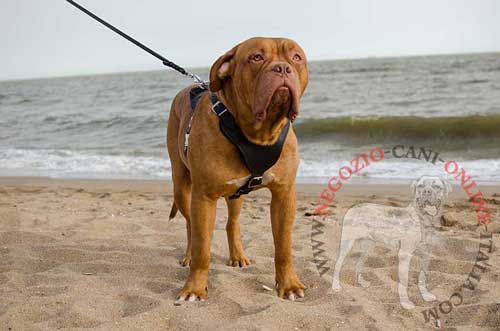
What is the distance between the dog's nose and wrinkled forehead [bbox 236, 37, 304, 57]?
14 cm

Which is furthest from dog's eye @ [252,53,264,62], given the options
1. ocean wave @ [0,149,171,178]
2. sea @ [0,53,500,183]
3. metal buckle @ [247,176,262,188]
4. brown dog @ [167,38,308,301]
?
ocean wave @ [0,149,171,178]

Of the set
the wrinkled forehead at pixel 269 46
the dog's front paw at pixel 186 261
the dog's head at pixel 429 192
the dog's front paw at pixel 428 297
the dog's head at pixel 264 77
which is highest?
the wrinkled forehead at pixel 269 46

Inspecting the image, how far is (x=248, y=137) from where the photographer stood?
10.4ft

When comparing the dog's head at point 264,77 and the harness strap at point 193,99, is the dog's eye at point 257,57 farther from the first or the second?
the harness strap at point 193,99

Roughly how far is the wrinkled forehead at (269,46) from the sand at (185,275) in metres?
1.43

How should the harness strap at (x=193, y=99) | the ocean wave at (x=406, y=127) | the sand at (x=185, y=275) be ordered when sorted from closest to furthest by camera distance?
1. the sand at (x=185, y=275)
2. the harness strap at (x=193, y=99)
3. the ocean wave at (x=406, y=127)

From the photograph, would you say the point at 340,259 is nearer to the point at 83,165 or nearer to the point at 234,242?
the point at 234,242

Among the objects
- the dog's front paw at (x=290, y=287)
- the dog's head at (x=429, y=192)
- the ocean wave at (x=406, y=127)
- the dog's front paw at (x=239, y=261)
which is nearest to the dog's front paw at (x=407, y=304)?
the dog's front paw at (x=290, y=287)

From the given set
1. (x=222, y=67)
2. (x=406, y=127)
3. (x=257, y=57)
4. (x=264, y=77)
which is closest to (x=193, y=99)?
(x=222, y=67)

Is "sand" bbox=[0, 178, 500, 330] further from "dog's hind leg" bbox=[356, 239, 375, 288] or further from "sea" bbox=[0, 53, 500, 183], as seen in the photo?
"sea" bbox=[0, 53, 500, 183]

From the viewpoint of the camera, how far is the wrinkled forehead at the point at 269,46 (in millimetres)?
2900

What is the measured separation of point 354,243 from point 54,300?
92.6 inches

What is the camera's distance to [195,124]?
340 cm

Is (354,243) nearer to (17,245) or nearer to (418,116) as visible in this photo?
(17,245)
